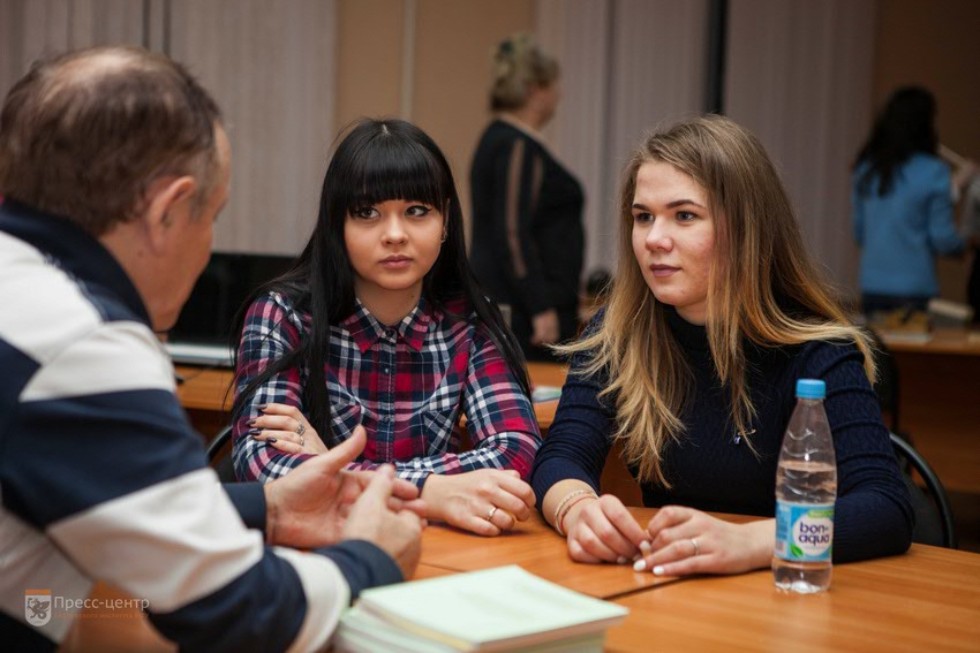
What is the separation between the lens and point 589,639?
1.23 metres

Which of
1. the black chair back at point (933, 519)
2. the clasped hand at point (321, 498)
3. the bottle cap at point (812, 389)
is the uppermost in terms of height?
the bottle cap at point (812, 389)

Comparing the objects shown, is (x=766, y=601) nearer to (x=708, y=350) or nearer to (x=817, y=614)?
(x=817, y=614)

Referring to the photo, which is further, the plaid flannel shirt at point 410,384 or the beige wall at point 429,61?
the beige wall at point 429,61

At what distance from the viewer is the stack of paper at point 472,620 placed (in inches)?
45.6

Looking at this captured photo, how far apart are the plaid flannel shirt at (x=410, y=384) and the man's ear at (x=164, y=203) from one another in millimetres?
958

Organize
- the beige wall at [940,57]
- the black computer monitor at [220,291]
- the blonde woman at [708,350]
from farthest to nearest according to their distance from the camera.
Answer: the beige wall at [940,57] → the black computer monitor at [220,291] → the blonde woman at [708,350]

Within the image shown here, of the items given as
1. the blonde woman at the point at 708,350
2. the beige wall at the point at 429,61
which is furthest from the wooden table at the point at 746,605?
the beige wall at the point at 429,61

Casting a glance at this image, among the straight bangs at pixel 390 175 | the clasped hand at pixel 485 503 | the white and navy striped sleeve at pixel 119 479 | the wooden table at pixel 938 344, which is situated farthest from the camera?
the wooden table at pixel 938 344

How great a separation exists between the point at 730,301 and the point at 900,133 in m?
3.99

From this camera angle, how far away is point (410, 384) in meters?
2.33

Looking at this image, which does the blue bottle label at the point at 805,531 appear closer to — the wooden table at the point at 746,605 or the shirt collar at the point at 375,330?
the wooden table at the point at 746,605

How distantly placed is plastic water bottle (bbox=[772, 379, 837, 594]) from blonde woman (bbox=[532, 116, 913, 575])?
234 millimetres

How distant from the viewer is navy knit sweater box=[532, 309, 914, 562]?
6.12 ft

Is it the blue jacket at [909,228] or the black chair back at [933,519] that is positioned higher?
the blue jacket at [909,228]
